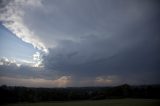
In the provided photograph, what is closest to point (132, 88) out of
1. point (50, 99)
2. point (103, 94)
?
point (103, 94)

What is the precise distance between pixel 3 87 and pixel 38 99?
198 cm

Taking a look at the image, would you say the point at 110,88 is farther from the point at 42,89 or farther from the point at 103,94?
the point at 42,89

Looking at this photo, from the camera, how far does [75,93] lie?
12.2 m

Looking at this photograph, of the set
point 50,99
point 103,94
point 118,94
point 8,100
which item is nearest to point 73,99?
point 50,99

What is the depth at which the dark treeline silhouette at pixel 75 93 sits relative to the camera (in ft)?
31.7

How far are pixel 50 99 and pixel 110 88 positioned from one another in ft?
12.5

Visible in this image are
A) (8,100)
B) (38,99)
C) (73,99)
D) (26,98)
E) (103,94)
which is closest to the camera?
(8,100)

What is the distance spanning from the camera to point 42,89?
11.5 metres

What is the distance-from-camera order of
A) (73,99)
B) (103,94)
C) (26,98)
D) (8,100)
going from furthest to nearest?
1. (103,94)
2. (73,99)
3. (26,98)
4. (8,100)

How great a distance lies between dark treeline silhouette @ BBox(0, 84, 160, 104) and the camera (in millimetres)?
9664

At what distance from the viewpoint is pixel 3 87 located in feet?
30.0

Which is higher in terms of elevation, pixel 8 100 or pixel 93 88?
pixel 93 88

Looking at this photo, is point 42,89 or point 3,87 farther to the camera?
point 42,89

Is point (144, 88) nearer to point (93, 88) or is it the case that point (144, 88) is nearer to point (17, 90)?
point (93, 88)
